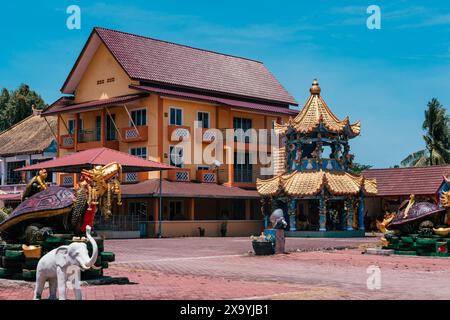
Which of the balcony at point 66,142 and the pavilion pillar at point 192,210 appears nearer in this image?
the pavilion pillar at point 192,210

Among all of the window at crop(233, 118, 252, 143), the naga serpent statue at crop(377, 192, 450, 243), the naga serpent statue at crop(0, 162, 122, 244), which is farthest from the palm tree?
the naga serpent statue at crop(0, 162, 122, 244)

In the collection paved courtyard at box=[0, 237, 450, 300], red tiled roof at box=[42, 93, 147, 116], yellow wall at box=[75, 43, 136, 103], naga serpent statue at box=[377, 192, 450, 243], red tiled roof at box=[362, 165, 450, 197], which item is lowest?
paved courtyard at box=[0, 237, 450, 300]

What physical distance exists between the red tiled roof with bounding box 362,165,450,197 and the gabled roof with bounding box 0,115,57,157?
23.5 meters

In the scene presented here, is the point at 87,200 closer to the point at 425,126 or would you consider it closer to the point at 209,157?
the point at 209,157

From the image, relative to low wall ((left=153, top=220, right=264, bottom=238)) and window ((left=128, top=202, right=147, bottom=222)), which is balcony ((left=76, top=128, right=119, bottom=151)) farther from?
low wall ((left=153, top=220, right=264, bottom=238))

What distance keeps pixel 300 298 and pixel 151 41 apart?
38.0m

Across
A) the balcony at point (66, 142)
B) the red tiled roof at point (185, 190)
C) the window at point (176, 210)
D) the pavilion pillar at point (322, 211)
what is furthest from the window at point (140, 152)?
the pavilion pillar at point (322, 211)

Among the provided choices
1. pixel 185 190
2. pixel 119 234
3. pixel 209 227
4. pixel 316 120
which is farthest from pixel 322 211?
pixel 119 234

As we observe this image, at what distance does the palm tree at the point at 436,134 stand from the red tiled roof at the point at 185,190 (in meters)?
20.4

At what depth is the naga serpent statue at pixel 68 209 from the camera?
48.8 feet

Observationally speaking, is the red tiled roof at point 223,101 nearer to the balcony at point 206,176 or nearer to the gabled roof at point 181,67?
the gabled roof at point 181,67

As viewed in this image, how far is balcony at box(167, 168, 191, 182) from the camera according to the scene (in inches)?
1695

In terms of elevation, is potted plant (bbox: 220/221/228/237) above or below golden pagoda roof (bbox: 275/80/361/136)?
below

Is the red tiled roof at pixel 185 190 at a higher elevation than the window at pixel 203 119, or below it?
below
